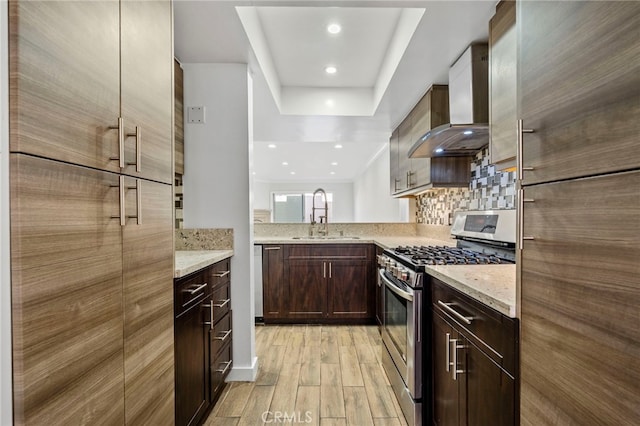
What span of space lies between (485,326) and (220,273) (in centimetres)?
155

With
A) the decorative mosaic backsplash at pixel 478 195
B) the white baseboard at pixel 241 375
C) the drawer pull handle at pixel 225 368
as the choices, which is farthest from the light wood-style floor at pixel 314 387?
the decorative mosaic backsplash at pixel 478 195

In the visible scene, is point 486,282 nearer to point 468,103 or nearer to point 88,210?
point 468,103

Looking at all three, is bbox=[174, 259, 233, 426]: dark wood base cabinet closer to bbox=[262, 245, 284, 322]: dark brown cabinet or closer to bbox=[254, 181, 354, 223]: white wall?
bbox=[262, 245, 284, 322]: dark brown cabinet

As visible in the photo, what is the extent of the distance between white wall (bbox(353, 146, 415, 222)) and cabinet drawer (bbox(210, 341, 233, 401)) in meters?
2.72

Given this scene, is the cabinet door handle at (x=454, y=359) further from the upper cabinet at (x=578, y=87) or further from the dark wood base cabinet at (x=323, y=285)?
the dark wood base cabinet at (x=323, y=285)

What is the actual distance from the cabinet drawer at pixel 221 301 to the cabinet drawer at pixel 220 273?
0.13ft

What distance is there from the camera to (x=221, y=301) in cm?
206

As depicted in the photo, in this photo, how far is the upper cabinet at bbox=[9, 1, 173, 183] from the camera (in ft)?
2.19

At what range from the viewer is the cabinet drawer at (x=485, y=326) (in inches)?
37.8

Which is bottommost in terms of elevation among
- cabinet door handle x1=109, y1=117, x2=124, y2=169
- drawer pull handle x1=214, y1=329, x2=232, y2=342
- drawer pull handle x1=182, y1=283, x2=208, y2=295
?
drawer pull handle x1=214, y1=329, x2=232, y2=342

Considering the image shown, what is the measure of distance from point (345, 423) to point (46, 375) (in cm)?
157

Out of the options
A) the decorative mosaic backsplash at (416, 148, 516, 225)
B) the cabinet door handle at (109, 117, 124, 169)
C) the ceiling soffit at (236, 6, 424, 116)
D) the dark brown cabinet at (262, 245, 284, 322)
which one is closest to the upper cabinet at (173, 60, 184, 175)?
the ceiling soffit at (236, 6, 424, 116)

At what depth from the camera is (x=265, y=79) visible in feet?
8.04

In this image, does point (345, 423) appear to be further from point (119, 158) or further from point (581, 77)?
point (581, 77)
